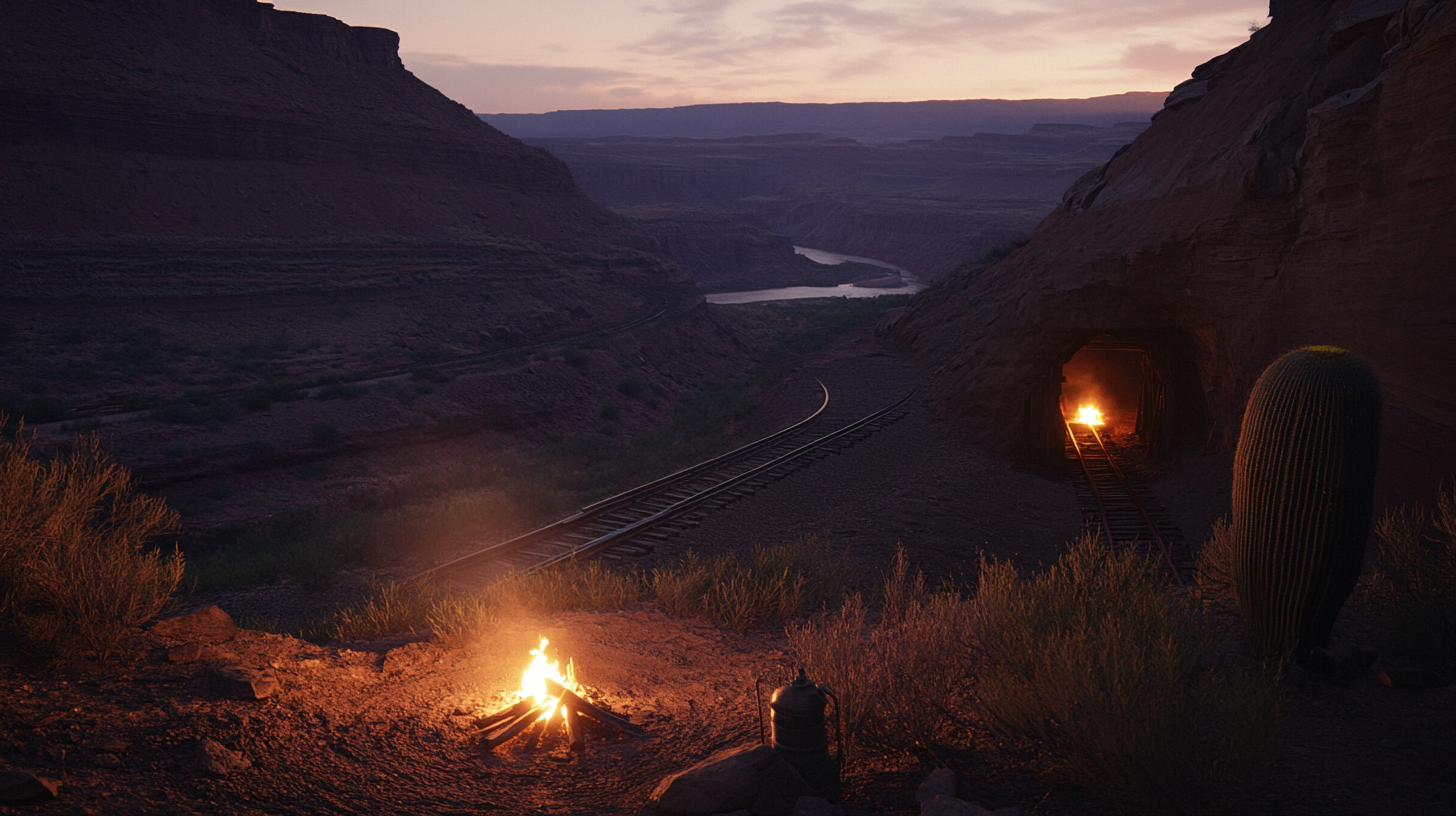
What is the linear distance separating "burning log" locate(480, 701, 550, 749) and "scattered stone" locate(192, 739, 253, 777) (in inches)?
59.0

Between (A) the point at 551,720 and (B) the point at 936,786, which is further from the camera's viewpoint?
(A) the point at 551,720

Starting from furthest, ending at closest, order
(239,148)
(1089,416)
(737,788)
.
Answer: (239,148) < (1089,416) < (737,788)

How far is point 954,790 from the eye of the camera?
15.2 ft

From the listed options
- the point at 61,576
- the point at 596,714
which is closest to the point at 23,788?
the point at 61,576

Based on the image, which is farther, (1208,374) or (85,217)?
(85,217)

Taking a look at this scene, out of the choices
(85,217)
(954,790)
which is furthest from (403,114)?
(954,790)

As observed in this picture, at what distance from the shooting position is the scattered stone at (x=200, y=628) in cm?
636

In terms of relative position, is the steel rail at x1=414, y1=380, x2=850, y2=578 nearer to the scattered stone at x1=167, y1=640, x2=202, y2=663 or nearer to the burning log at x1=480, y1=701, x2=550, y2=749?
the scattered stone at x1=167, y1=640, x2=202, y2=663

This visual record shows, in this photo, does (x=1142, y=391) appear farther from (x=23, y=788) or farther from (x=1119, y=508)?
(x=23, y=788)

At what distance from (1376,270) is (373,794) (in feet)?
42.9

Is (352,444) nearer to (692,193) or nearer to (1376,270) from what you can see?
(1376,270)

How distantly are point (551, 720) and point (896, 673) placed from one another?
2622 millimetres

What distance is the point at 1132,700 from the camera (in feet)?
14.6

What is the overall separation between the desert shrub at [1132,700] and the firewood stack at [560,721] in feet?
9.01
